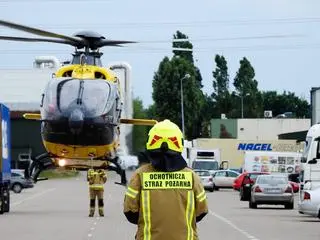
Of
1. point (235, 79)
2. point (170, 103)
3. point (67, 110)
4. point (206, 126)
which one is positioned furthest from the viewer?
point (235, 79)

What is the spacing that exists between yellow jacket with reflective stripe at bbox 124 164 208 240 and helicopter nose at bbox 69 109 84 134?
17999 millimetres

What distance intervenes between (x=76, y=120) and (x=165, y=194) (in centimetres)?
1813

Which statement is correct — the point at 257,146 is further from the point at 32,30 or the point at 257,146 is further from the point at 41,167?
the point at 32,30

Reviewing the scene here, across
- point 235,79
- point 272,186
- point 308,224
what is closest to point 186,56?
point 235,79

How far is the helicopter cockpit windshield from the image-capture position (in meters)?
26.5

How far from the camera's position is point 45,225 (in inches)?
1126

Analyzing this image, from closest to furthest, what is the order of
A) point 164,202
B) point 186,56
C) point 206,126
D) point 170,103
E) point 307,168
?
point 164,202
point 307,168
point 170,103
point 186,56
point 206,126

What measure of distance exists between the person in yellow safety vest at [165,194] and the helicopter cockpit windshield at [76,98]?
18.2m

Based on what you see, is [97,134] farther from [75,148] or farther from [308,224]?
[308,224]

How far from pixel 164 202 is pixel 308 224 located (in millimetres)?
21510

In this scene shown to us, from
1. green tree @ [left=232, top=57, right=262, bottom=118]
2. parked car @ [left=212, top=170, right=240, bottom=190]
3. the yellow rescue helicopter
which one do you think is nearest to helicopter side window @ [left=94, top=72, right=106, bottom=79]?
the yellow rescue helicopter

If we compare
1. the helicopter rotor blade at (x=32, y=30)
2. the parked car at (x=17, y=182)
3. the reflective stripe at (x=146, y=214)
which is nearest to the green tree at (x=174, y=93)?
the parked car at (x=17, y=182)

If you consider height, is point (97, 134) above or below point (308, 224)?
above

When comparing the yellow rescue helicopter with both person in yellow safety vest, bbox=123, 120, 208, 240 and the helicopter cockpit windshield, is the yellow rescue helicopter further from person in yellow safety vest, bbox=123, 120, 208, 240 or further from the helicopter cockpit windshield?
person in yellow safety vest, bbox=123, 120, 208, 240
